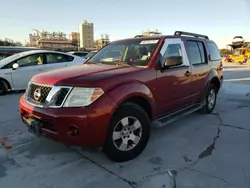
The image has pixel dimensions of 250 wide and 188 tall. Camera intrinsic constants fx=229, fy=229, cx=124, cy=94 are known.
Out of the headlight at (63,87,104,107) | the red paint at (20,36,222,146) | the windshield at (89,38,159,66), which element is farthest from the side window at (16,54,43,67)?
the headlight at (63,87,104,107)

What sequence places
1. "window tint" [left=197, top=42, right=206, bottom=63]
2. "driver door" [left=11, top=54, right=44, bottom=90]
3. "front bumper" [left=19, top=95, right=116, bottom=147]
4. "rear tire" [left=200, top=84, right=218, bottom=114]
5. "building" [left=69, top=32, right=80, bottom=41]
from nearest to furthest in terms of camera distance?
"front bumper" [left=19, top=95, right=116, bottom=147], "window tint" [left=197, top=42, right=206, bottom=63], "rear tire" [left=200, top=84, right=218, bottom=114], "driver door" [left=11, top=54, right=44, bottom=90], "building" [left=69, top=32, right=80, bottom=41]

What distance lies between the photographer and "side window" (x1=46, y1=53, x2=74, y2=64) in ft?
27.3

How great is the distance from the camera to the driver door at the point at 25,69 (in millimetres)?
7639

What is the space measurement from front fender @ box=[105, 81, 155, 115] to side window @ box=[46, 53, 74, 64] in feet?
19.5

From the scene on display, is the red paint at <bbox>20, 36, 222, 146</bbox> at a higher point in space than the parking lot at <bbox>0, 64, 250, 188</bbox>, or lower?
higher

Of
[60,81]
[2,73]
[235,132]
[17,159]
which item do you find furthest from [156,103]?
[2,73]

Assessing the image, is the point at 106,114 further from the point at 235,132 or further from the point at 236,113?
the point at 236,113

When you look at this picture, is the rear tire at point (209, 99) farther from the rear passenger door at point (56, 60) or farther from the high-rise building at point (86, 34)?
the high-rise building at point (86, 34)

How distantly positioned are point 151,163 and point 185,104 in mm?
1744

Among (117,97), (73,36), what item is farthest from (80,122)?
(73,36)

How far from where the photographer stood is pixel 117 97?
2.85 m

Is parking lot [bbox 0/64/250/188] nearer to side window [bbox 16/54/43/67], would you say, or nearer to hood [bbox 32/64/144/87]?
hood [bbox 32/64/144/87]

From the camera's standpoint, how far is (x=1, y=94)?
296 inches

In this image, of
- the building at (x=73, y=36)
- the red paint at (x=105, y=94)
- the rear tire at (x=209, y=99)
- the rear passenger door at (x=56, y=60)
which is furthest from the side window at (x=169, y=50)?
the building at (x=73, y=36)
